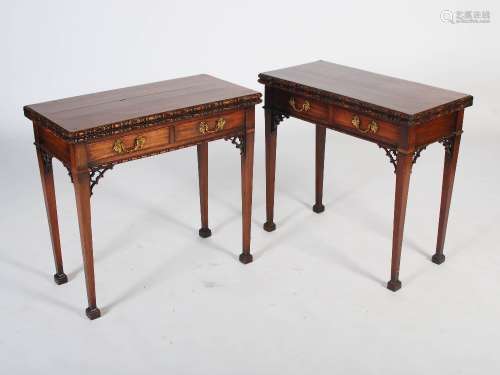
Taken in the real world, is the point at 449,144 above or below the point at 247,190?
above

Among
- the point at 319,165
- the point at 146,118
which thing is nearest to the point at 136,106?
the point at 146,118

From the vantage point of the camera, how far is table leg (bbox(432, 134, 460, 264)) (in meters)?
4.07

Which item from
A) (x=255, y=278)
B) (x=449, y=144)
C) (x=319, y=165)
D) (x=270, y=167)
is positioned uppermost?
(x=449, y=144)

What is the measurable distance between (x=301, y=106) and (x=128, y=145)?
1.15 metres

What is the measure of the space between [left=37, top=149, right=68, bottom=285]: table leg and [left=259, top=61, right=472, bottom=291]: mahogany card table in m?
1.36

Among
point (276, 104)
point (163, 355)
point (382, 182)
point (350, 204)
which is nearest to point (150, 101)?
point (276, 104)

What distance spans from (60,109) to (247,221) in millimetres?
1284

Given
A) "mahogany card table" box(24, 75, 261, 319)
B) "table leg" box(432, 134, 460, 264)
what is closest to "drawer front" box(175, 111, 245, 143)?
"mahogany card table" box(24, 75, 261, 319)

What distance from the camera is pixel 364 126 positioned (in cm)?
393

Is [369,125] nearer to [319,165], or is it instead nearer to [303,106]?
[303,106]

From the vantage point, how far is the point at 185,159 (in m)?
6.03

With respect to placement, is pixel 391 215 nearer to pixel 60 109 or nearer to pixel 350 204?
pixel 350 204

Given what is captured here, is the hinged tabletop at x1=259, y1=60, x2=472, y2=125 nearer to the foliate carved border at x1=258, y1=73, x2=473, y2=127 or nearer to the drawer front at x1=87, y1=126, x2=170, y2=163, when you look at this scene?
the foliate carved border at x1=258, y1=73, x2=473, y2=127

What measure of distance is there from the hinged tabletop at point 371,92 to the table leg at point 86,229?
1.39 metres
